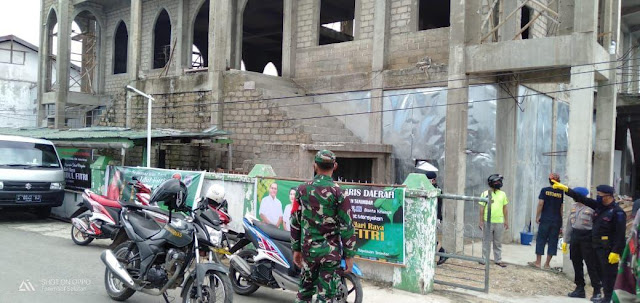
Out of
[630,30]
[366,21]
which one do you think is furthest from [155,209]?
[630,30]

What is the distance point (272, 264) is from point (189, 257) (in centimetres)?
108

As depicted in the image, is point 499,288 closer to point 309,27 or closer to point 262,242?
point 262,242

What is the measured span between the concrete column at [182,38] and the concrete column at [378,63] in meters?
9.57

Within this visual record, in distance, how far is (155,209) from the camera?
597cm

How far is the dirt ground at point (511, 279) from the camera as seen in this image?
7703 millimetres

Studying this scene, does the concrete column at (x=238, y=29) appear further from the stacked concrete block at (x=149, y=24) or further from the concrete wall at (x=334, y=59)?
the stacked concrete block at (x=149, y=24)

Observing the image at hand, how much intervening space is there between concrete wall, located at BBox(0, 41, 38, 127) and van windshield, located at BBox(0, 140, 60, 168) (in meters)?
22.1

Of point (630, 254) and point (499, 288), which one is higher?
point (630, 254)

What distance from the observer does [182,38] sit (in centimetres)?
2077

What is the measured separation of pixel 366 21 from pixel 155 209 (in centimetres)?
1048

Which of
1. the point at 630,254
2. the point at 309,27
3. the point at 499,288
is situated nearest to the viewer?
the point at 630,254

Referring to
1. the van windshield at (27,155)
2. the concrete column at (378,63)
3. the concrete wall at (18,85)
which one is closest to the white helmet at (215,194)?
the van windshield at (27,155)

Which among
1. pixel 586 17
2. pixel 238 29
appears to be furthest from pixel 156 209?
pixel 238 29

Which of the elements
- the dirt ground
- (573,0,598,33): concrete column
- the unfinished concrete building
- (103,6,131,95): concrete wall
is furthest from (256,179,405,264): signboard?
(103,6,131,95): concrete wall
